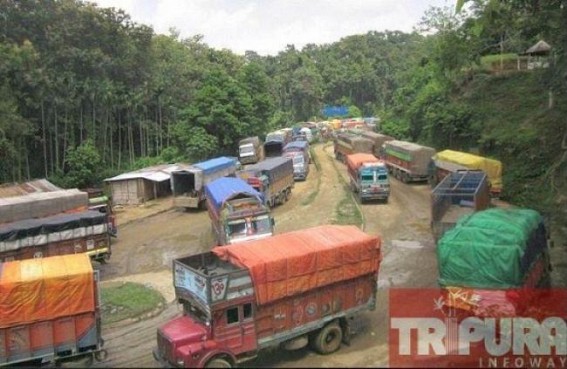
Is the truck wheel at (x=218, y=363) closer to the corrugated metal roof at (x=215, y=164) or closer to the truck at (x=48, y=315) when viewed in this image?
the truck at (x=48, y=315)

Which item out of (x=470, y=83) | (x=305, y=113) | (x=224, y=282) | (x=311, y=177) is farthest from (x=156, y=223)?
(x=305, y=113)

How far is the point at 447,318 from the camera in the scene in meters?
15.2

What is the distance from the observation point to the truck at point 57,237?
71.9ft

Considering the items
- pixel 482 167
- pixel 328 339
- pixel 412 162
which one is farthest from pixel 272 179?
pixel 328 339

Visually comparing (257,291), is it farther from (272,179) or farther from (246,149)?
(246,149)

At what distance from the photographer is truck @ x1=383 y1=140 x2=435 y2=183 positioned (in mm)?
39688

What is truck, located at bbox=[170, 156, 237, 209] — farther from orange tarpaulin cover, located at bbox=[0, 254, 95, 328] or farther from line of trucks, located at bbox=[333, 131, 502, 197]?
orange tarpaulin cover, located at bbox=[0, 254, 95, 328]

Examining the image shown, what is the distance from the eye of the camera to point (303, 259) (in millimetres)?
14164

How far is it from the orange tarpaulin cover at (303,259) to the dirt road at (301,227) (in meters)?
1.97

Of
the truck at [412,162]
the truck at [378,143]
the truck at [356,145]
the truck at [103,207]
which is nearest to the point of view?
the truck at [103,207]

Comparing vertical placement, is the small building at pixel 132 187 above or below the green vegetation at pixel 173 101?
below

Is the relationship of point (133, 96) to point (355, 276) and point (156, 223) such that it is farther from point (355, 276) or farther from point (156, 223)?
point (355, 276)

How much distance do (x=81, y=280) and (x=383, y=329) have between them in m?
8.72

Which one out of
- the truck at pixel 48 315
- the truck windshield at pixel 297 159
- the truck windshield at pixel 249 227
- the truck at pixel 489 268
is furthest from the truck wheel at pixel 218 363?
the truck windshield at pixel 297 159
